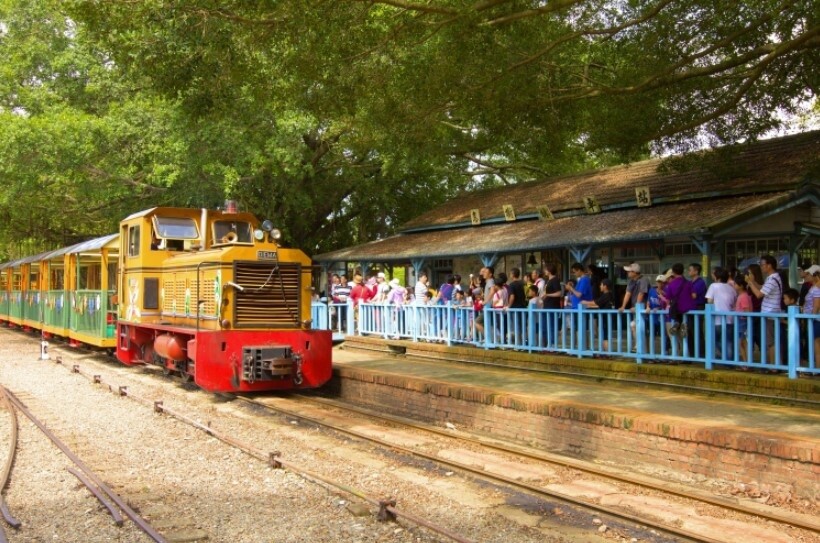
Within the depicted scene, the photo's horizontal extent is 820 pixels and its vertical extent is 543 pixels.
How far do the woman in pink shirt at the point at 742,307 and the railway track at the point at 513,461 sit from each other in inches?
141

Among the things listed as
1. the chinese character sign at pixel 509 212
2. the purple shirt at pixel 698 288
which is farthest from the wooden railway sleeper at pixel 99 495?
the chinese character sign at pixel 509 212

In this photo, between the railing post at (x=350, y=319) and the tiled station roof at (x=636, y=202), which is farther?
the railing post at (x=350, y=319)

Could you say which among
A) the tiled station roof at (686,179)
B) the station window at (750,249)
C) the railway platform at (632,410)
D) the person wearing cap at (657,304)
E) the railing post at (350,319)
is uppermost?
the tiled station roof at (686,179)

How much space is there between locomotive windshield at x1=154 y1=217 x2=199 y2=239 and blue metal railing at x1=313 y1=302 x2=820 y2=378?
501 centimetres

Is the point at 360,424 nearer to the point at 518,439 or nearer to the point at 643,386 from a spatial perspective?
the point at 518,439

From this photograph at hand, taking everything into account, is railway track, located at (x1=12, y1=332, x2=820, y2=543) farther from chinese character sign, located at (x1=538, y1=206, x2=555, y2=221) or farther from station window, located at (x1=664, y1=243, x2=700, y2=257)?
chinese character sign, located at (x1=538, y1=206, x2=555, y2=221)

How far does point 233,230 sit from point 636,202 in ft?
27.6

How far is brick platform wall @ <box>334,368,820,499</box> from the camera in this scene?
6.78 metres

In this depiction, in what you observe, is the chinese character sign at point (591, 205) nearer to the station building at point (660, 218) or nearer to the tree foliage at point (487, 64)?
the station building at point (660, 218)

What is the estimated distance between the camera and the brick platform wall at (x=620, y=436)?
6777 millimetres

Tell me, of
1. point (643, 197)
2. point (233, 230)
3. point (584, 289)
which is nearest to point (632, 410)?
point (584, 289)

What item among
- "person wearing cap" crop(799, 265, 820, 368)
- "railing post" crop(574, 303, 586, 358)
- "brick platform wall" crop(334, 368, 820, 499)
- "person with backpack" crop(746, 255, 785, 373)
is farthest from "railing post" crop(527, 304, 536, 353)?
"person wearing cap" crop(799, 265, 820, 368)

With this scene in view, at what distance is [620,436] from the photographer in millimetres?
8219

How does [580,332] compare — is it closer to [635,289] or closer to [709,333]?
[635,289]
